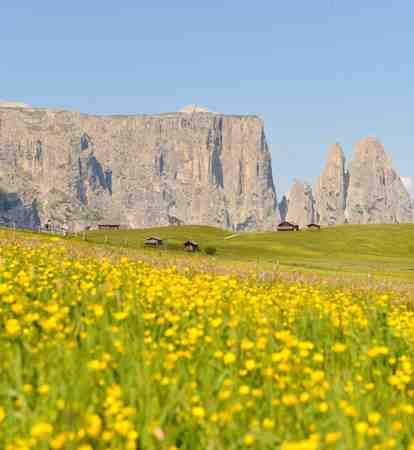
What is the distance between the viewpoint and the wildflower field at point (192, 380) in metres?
5.79

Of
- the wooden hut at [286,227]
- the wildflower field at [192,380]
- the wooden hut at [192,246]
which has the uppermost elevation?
the wooden hut at [286,227]

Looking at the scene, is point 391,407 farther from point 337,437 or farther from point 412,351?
point 412,351

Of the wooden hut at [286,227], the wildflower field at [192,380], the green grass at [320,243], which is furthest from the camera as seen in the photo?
the wooden hut at [286,227]

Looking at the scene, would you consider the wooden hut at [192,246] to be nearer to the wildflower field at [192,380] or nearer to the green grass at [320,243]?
the green grass at [320,243]

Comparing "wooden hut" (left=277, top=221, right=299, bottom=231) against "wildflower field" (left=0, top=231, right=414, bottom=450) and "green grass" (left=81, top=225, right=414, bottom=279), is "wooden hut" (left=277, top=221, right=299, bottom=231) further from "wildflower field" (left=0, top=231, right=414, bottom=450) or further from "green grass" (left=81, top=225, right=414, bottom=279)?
"wildflower field" (left=0, top=231, right=414, bottom=450)

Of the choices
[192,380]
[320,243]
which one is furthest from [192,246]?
[192,380]

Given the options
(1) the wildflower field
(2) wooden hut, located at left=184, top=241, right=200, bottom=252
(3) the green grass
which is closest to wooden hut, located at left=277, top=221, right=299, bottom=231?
(3) the green grass

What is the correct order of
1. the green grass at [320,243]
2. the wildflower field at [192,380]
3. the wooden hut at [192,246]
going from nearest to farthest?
the wildflower field at [192,380] < the wooden hut at [192,246] < the green grass at [320,243]

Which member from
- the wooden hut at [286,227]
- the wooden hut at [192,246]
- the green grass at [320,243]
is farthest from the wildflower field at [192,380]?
the wooden hut at [286,227]

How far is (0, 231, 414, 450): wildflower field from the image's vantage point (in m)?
5.79

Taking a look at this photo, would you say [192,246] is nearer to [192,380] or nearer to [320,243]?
[320,243]

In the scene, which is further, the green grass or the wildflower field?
the green grass

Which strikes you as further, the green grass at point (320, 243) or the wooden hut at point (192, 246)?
the green grass at point (320, 243)

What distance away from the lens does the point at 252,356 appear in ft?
26.9
